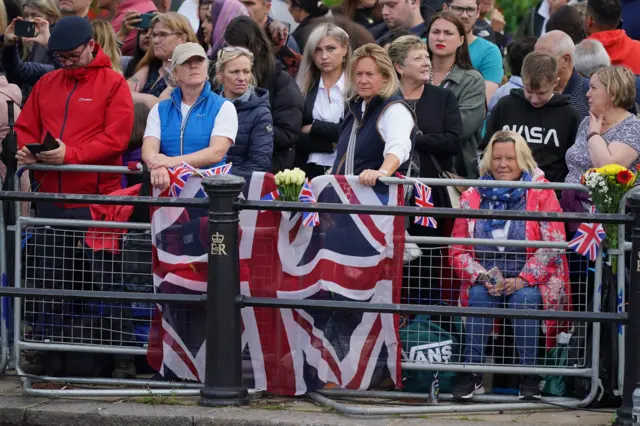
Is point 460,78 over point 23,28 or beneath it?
beneath

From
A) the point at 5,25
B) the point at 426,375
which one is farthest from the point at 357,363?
the point at 5,25

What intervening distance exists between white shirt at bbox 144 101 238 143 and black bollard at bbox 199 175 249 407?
3.18 ft

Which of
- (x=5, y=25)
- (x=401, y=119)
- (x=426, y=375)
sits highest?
(x=5, y=25)

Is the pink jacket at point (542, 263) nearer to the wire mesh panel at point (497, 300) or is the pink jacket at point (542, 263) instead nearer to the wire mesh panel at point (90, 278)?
the wire mesh panel at point (497, 300)

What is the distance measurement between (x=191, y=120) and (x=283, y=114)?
1.36 metres

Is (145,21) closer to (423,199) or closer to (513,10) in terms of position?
(423,199)

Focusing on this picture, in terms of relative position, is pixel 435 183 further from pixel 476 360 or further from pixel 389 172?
pixel 476 360

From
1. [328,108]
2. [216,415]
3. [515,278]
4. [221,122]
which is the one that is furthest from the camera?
[328,108]

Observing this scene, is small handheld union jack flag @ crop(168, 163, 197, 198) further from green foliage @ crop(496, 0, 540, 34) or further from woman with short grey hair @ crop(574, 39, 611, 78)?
green foliage @ crop(496, 0, 540, 34)

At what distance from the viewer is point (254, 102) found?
351 inches

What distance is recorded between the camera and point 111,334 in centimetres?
821

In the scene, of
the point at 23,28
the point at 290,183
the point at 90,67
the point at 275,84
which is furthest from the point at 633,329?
the point at 23,28

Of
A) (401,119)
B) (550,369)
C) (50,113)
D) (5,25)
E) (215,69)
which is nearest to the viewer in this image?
(550,369)

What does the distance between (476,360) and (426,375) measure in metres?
0.36
